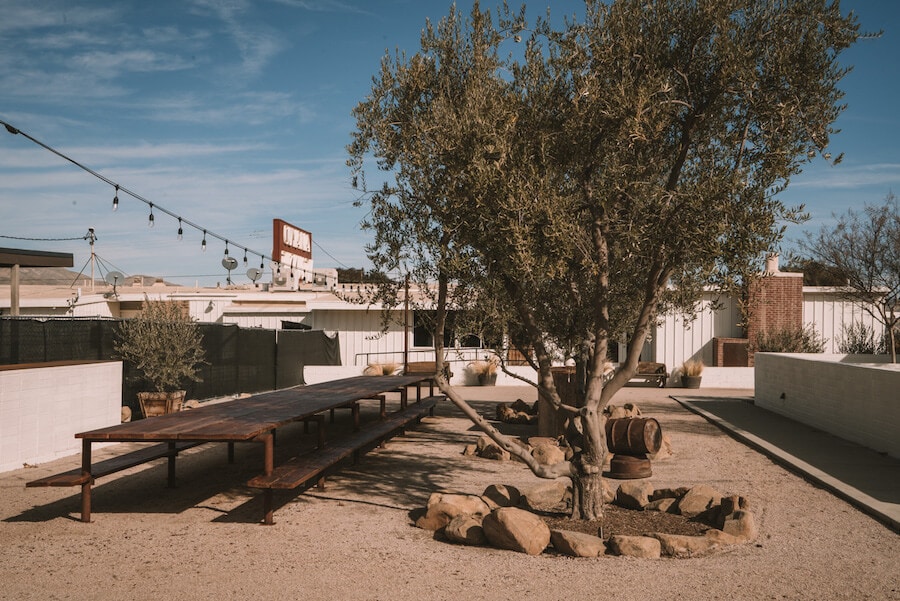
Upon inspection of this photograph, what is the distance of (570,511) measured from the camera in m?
7.57

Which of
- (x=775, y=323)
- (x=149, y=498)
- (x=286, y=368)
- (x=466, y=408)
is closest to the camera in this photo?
(x=466, y=408)

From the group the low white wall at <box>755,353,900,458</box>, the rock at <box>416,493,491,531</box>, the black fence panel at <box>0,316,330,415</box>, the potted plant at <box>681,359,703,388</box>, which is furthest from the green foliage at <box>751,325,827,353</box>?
the rock at <box>416,493,491,531</box>

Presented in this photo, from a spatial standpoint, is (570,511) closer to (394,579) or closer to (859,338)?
(394,579)

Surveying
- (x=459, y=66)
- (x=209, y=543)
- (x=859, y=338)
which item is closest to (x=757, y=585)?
(x=209, y=543)

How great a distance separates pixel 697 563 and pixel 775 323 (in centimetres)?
2134

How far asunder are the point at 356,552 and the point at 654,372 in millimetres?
19842

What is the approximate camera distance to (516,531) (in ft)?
21.3

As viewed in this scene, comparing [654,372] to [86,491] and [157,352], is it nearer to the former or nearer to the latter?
[157,352]

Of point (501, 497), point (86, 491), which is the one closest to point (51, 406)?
point (86, 491)

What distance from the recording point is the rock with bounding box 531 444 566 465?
10891mm

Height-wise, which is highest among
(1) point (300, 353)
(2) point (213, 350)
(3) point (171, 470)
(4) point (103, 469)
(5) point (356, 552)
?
(2) point (213, 350)

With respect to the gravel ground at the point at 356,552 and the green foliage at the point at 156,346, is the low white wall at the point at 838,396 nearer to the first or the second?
the gravel ground at the point at 356,552

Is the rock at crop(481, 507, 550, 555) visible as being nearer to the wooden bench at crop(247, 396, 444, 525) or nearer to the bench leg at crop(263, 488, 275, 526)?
the wooden bench at crop(247, 396, 444, 525)

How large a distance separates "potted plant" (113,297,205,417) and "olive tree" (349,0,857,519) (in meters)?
8.72
